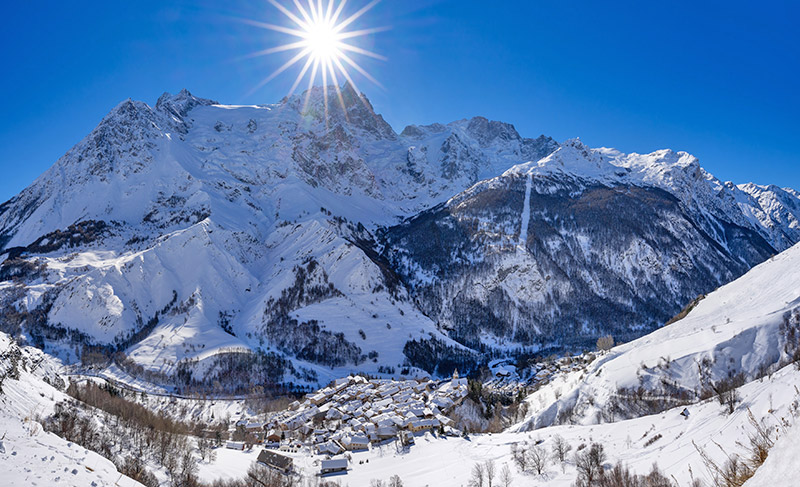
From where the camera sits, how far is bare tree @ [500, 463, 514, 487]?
34.0 m

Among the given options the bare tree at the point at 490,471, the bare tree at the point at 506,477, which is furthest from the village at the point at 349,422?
the bare tree at the point at 506,477

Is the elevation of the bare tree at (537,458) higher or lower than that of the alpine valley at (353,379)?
lower

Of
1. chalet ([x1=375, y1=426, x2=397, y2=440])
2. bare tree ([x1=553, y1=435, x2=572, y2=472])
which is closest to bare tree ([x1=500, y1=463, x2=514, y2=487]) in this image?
bare tree ([x1=553, y1=435, x2=572, y2=472])

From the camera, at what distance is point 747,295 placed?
51.7m

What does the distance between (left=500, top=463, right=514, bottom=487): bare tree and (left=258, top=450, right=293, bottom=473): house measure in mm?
28828

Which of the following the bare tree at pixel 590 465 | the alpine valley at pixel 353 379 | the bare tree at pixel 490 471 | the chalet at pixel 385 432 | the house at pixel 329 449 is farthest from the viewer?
the chalet at pixel 385 432

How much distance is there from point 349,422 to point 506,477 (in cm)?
4742

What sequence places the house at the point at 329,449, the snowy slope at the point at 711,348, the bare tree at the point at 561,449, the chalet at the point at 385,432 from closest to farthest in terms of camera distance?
the bare tree at the point at 561,449 → the snowy slope at the point at 711,348 → the house at the point at 329,449 → the chalet at the point at 385,432

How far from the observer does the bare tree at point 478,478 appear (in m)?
34.7

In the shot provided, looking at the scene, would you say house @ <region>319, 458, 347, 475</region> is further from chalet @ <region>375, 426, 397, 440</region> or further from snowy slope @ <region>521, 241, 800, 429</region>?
snowy slope @ <region>521, 241, 800, 429</region>

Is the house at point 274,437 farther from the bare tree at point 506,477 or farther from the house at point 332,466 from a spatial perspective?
the bare tree at point 506,477

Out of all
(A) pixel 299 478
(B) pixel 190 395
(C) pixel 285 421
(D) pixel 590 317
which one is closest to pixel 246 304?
(B) pixel 190 395

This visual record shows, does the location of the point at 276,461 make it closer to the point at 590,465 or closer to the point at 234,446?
the point at 234,446

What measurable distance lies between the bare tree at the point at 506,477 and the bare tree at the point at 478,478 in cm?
176
